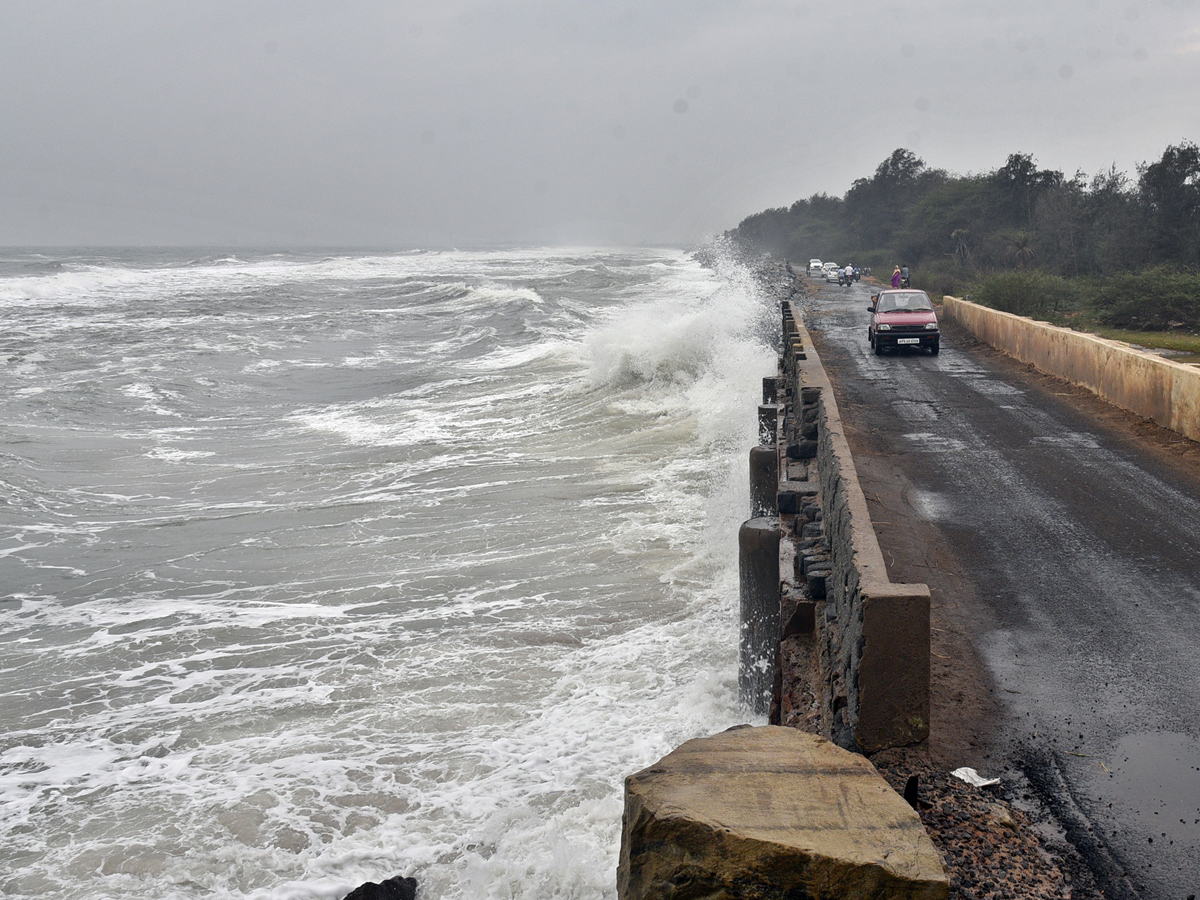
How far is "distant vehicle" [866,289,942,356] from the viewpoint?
19.9 metres

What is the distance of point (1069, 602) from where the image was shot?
20.6 ft

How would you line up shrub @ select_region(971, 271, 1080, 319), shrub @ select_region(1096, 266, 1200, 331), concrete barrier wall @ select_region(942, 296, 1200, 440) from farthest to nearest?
shrub @ select_region(971, 271, 1080, 319) → shrub @ select_region(1096, 266, 1200, 331) → concrete barrier wall @ select_region(942, 296, 1200, 440)

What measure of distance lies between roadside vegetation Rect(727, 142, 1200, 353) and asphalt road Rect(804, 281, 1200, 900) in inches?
403

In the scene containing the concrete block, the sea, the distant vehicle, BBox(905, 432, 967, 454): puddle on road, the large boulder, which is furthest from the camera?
the distant vehicle

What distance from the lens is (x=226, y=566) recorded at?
10.9m

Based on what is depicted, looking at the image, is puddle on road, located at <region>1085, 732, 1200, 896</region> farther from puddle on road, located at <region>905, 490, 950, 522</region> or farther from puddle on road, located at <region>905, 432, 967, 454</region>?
puddle on road, located at <region>905, 432, 967, 454</region>

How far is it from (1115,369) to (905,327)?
6.74 m

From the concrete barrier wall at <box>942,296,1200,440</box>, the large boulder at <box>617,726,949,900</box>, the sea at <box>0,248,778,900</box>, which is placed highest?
the concrete barrier wall at <box>942,296,1200,440</box>

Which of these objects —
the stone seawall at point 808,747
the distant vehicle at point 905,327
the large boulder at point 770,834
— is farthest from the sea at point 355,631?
the distant vehicle at point 905,327

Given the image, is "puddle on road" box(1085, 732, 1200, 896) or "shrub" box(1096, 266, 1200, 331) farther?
"shrub" box(1096, 266, 1200, 331)

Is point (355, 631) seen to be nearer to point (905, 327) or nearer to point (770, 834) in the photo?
point (770, 834)

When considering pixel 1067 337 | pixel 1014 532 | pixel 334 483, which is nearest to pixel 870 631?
pixel 1014 532

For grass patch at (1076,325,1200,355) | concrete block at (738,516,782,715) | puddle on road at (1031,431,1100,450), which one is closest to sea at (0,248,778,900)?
concrete block at (738,516,782,715)

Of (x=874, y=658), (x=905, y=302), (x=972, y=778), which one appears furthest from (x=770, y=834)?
(x=905, y=302)
